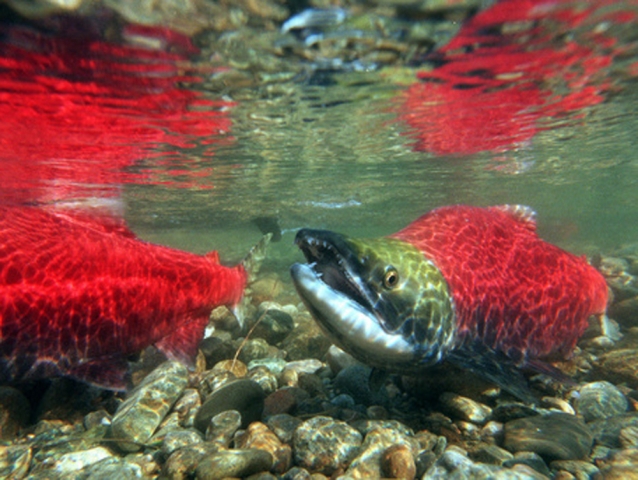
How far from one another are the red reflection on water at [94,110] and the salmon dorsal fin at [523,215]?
5.49m

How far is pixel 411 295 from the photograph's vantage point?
364cm

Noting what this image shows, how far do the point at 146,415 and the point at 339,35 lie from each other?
5.65 meters

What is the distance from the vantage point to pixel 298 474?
2.96 m

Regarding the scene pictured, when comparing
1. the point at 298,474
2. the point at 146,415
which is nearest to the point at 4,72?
the point at 146,415

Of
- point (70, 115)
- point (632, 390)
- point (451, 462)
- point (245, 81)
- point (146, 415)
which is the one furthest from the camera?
point (70, 115)

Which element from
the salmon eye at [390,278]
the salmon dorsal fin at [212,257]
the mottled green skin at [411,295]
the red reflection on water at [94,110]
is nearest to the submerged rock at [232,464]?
the mottled green skin at [411,295]

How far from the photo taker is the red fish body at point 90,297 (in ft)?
13.5

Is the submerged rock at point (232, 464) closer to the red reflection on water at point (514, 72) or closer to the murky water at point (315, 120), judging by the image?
the murky water at point (315, 120)

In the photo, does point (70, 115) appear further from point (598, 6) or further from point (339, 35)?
point (598, 6)

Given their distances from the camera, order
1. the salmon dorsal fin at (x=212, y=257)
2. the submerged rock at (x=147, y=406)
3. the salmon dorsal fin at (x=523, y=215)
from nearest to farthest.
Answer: the submerged rock at (x=147, y=406) < the salmon dorsal fin at (x=523, y=215) < the salmon dorsal fin at (x=212, y=257)

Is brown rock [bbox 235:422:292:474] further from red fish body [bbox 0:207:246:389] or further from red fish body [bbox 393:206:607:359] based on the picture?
red fish body [bbox 393:206:607:359]

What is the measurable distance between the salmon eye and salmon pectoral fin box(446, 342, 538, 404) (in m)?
1.11

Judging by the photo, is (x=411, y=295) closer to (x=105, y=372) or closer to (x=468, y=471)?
(x=468, y=471)

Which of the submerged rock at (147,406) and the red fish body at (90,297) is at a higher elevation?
the red fish body at (90,297)
